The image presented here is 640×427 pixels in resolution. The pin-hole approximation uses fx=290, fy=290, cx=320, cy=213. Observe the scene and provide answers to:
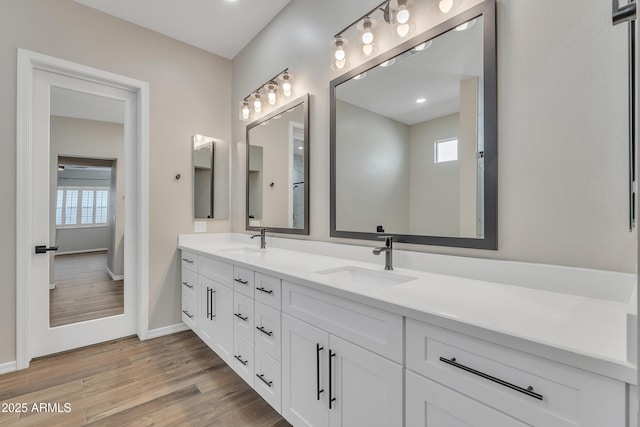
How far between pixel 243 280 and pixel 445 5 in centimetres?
180

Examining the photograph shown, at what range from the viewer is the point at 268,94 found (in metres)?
2.54

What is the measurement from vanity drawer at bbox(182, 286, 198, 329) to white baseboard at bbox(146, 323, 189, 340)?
11 centimetres

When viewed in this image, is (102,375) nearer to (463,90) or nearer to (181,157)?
(181,157)

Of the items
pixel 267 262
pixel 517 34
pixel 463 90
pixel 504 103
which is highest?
pixel 517 34

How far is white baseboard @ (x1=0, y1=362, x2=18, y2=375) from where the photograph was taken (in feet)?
6.79

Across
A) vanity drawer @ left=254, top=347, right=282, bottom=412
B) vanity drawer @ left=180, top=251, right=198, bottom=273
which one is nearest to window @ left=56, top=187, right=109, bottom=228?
vanity drawer @ left=180, top=251, right=198, bottom=273

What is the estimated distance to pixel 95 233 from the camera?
2.62 meters

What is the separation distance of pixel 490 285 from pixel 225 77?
10.5 ft

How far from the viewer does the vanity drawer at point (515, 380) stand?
61cm

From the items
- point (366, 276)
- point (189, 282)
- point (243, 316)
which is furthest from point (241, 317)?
point (189, 282)

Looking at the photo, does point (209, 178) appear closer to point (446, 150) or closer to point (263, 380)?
point (263, 380)

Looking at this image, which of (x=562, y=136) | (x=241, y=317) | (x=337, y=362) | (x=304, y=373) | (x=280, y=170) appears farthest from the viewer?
(x=280, y=170)

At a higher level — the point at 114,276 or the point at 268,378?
the point at 114,276

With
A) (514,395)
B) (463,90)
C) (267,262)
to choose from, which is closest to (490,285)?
(514,395)
